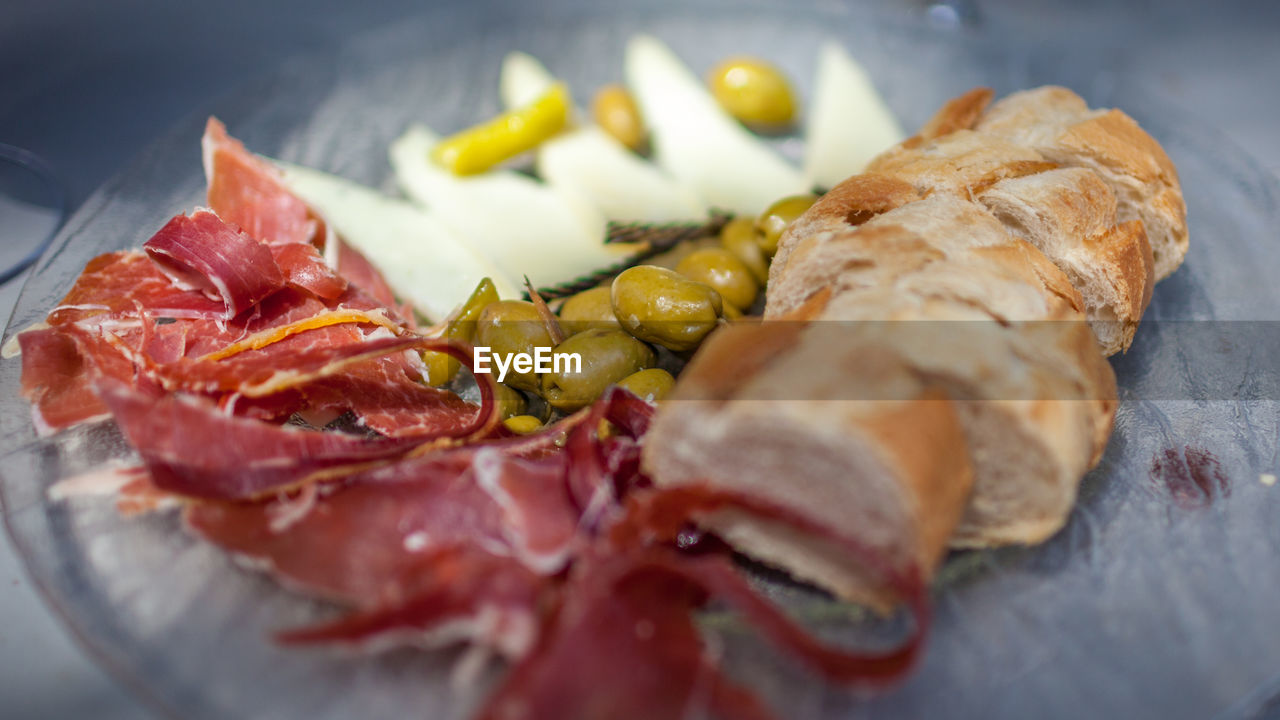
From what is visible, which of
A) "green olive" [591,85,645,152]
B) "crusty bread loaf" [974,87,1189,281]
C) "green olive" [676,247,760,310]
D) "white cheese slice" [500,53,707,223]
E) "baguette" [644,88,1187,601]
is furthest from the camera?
"green olive" [591,85,645,152]

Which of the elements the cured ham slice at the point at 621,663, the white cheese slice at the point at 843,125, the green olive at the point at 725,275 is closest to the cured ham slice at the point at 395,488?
the cured ham slice at the point at 621,663

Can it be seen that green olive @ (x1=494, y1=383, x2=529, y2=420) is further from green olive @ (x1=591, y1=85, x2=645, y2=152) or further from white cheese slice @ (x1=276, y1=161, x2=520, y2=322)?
green olive @ (x1=591, y1=85, x2=645, y2=152)

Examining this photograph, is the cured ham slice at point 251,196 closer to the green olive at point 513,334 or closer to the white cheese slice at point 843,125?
the green olive at point 513,334

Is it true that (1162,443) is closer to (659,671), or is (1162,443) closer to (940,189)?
(940,189)

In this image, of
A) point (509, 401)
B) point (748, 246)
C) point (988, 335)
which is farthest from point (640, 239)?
point (988, 335)

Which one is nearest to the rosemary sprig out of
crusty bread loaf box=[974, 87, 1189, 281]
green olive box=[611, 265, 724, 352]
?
green olive box=[611, 265, 724, 352]

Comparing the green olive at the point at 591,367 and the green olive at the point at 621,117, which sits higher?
the green olive at the point at 621,117

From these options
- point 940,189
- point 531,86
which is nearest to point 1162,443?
point 940,189

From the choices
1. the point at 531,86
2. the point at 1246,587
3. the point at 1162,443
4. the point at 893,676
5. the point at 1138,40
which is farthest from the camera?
the point at 1138,40
